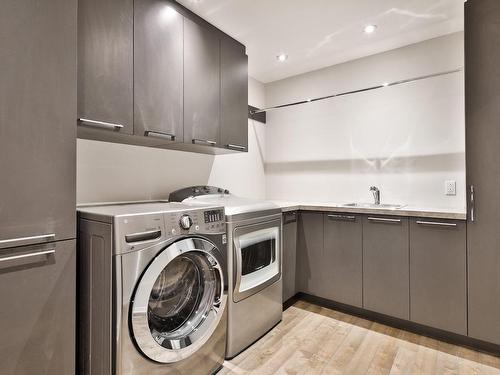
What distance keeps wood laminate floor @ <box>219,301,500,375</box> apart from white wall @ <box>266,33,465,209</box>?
1156 mm

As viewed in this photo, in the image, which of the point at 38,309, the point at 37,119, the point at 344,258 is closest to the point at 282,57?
the point at 344,258

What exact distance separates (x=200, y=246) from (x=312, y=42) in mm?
2096

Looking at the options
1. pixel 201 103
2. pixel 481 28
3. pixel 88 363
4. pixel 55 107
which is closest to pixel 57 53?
pixel 55 107

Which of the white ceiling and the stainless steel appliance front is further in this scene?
the white ceiling

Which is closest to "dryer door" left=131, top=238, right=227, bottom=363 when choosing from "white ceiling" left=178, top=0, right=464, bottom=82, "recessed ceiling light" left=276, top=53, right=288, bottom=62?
"white ceiling" left=178, top=0, right=464, bottom=82

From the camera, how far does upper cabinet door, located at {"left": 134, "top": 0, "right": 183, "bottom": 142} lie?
1728 millimetres

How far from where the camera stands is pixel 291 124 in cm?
341

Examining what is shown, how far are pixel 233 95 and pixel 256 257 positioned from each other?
1.37 meters

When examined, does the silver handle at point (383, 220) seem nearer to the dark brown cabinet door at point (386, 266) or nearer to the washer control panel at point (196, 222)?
the dark brown cabinet door at point (386, 266)

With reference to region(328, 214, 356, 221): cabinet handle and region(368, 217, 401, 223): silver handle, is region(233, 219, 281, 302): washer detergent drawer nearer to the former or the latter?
region(328, 214, 356, 221): cabinet handle

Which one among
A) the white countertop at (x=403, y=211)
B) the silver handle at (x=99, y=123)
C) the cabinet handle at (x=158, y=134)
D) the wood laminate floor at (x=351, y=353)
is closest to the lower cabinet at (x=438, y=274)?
the white countertop at (x=403, y=211)

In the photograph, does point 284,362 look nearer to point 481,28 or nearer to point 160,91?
point 160,91

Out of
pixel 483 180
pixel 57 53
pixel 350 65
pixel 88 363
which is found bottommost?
pixel 88 363

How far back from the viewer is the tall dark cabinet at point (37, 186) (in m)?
1.05
